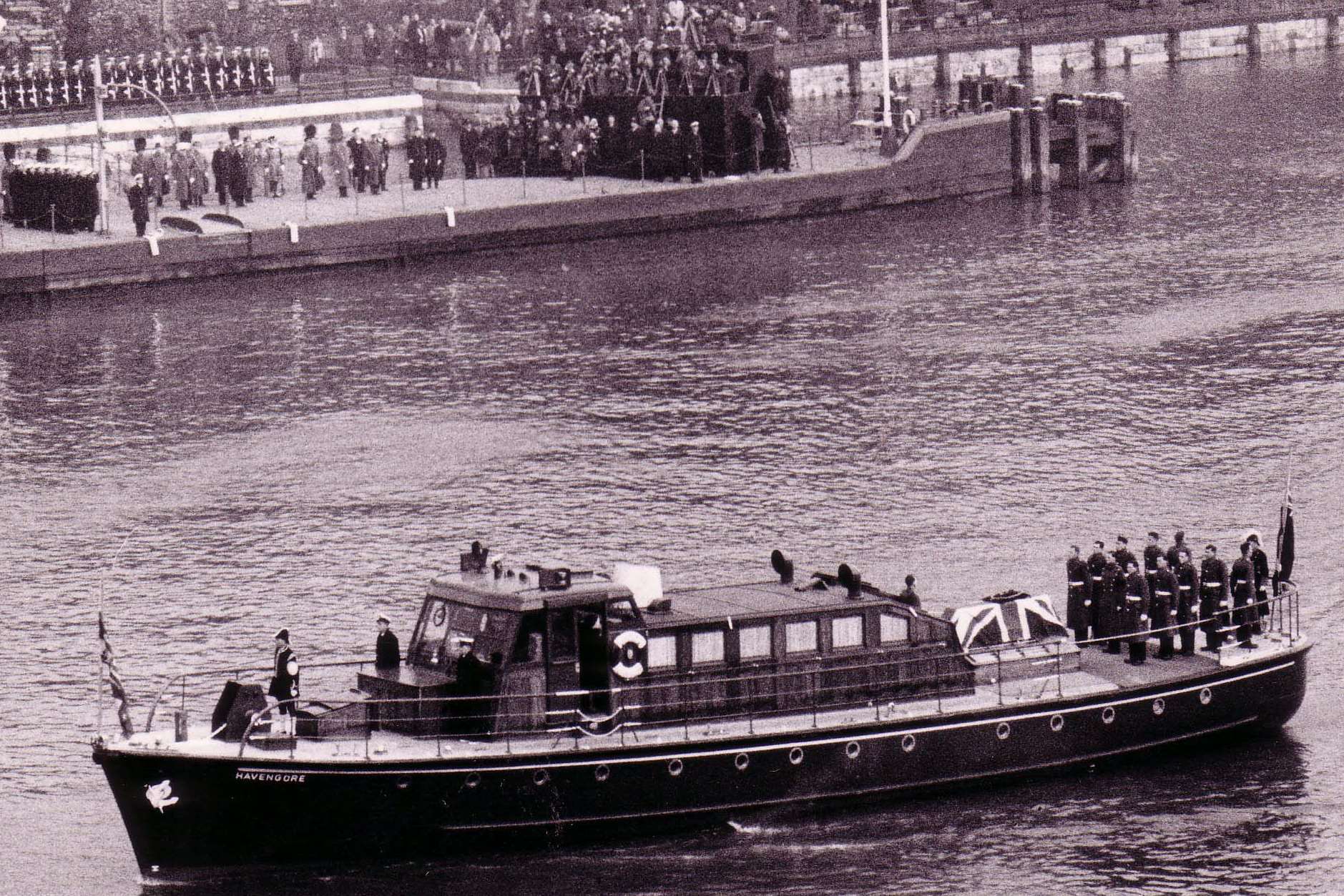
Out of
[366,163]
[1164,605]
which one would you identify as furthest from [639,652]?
[366,163]

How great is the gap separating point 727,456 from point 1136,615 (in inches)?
707

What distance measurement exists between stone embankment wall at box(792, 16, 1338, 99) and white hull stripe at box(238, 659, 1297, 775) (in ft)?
276

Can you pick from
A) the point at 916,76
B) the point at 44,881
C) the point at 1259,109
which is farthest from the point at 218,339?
the point at 916,76

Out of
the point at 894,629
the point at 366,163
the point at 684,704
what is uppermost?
the point at 366,163

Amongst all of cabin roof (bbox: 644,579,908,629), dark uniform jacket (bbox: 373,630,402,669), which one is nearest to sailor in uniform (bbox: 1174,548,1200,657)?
cabin roof (bbox: 644,579,908,629)

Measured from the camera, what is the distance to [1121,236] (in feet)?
242

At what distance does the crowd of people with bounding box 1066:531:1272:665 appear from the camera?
32.5 meters

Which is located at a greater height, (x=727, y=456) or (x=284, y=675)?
(x=284, y=675)

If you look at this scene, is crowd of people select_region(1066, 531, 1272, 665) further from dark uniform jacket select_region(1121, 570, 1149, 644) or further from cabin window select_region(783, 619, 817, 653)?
cabin window select_region(783, 619, 817, 653)

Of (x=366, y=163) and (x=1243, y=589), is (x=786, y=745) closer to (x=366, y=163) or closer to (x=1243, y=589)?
(x=1243, y=589)

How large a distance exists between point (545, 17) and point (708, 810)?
2492 inches

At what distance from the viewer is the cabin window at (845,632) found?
2992cm

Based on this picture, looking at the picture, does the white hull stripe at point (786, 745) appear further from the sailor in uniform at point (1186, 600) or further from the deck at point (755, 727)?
the sailor in uniform at point (1186, 600)

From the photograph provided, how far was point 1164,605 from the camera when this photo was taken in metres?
32.7
